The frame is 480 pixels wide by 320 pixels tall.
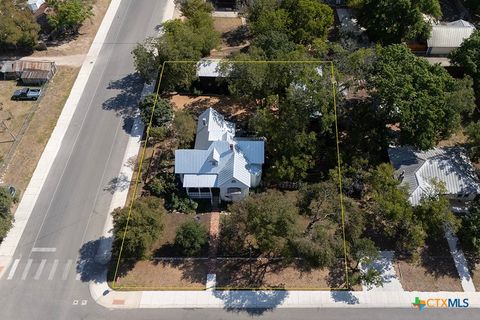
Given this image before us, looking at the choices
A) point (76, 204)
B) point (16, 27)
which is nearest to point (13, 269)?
point (76, 204)

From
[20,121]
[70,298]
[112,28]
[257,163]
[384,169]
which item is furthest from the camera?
[112,28]

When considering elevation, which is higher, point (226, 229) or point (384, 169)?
point (384, 169)

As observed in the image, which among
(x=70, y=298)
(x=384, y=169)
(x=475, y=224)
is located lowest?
(x=70, y=298)

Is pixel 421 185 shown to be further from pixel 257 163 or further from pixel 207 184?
pixel 207 184

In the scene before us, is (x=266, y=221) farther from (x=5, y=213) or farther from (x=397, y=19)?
(x=397, y=19)

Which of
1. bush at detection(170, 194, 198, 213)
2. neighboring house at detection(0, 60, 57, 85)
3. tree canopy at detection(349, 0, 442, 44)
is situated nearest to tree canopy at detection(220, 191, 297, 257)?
bush at detection(170, 194, 198, 213)

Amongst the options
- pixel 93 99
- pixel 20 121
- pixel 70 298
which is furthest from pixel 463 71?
pixel 20 121

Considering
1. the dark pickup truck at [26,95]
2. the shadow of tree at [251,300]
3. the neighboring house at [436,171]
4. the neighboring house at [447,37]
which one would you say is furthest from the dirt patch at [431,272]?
the dark pickup truck at [26,95]
